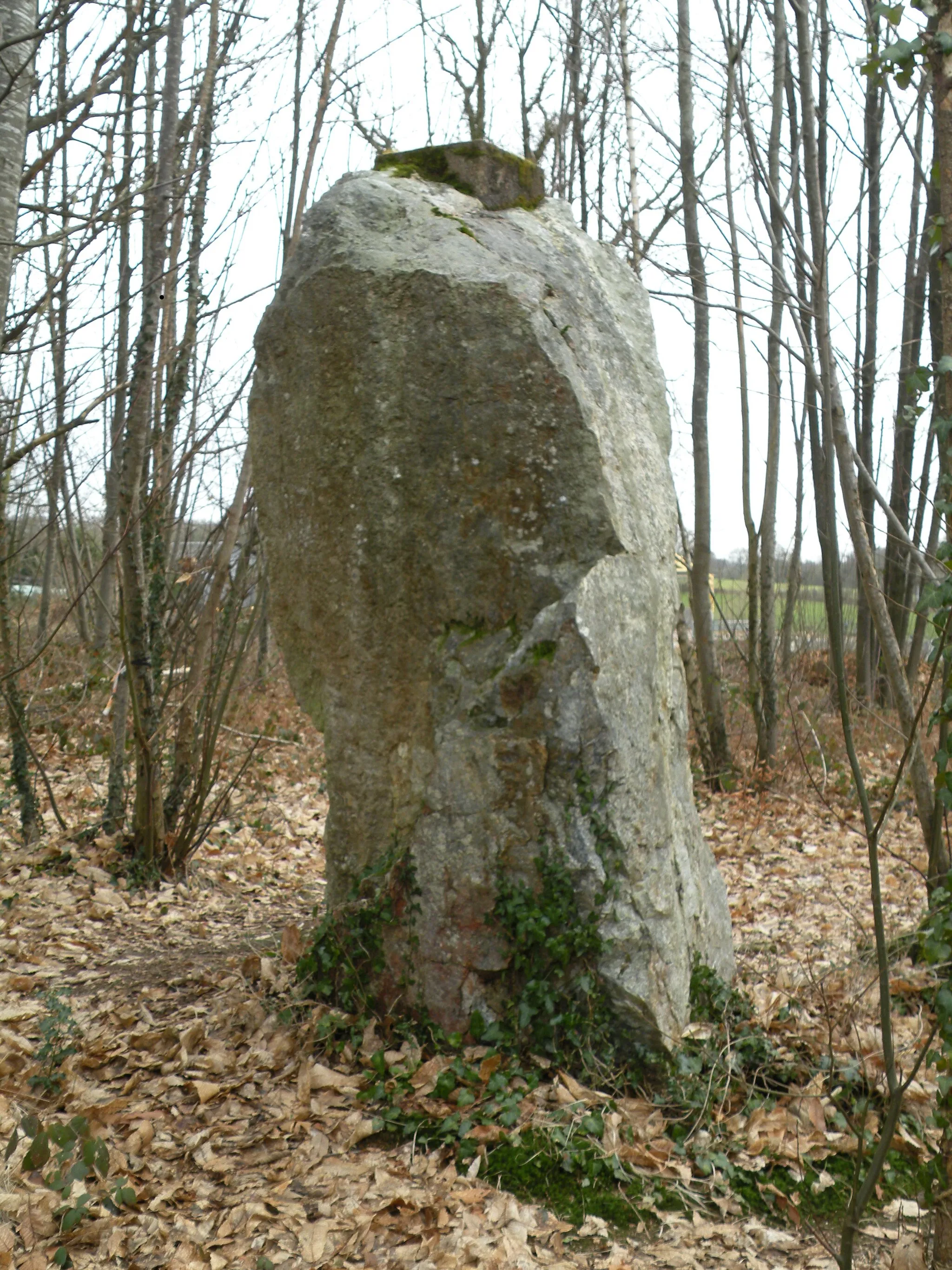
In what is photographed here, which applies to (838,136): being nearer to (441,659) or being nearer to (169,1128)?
(441,659)

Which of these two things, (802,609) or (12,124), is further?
(802,609)

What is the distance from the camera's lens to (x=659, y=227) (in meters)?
8.64

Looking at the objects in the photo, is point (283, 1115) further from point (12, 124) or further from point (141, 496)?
point (141, 496)

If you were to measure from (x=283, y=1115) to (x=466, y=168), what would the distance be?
11.2 ft

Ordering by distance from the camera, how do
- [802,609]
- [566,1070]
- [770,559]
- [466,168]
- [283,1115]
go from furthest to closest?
[802,609] → [770,559] → [466,168] → [566,1070] → [283,1115]

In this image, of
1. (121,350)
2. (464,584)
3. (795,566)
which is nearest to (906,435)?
(795,566)

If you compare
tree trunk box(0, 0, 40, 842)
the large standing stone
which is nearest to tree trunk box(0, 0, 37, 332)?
tree trunk box(0, 0, 40, 842)

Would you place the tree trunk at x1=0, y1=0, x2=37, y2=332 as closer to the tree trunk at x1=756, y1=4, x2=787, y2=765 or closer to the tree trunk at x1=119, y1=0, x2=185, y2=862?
the tree trunk at x1=119, y1=0, x2=185, y2=862

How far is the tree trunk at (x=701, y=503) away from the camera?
7.71 metres

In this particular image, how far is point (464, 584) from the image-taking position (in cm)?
332

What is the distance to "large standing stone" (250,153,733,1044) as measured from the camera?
10.6 feet

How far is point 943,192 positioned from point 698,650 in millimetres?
6101

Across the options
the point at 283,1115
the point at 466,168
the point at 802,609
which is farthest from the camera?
the point at 802,609

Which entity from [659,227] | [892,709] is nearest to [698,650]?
[892,709]
